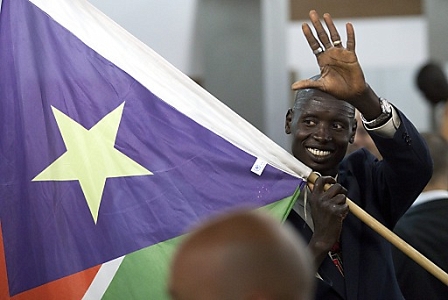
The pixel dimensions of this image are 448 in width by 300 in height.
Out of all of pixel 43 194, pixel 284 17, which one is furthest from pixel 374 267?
pixel 284 17

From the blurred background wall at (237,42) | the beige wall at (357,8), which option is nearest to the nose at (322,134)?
the blurred background wall at (237,42)

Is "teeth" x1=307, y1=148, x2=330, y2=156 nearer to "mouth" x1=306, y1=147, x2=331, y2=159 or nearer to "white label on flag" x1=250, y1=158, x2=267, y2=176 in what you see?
"mouth" x1=306, y1=147, x2=331, y2=159

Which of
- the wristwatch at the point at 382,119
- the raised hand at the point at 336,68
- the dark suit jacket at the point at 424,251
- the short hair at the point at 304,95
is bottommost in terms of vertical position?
the dark suit jacket at the point at 424,251

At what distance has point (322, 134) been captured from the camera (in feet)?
9.76

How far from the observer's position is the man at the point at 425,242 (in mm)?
3748

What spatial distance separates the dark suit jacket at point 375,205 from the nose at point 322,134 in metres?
0.13

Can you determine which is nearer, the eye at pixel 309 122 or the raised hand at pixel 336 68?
the raised hand at pixel 336 68

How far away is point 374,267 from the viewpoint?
292cm

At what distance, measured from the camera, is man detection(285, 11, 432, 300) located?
2.86m

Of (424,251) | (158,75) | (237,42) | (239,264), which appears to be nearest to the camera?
(239,264)

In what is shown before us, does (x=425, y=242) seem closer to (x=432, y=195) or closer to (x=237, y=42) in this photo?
(x=432, y=195)

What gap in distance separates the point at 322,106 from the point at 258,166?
0.28 m

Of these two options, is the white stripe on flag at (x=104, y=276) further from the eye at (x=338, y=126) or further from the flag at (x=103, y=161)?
the eye at (x=338, y=126)

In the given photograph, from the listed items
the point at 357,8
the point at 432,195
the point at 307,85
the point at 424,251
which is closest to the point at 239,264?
the point at 307,85
